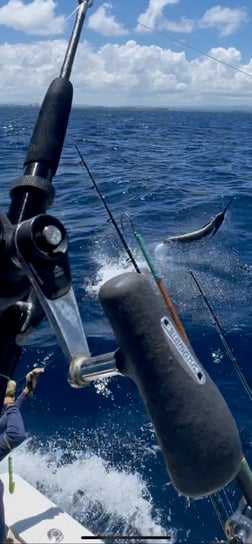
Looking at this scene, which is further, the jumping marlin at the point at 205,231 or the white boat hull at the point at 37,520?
the jumping marlin at the point at 205,231

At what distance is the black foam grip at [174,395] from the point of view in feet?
4.90

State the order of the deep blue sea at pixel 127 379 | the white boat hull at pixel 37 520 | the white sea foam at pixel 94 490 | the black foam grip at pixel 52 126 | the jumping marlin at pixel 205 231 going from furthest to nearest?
the jumping marlin at pixel 205 231, the deep blue sea at pixel 127 379, the white sea foam at pixel 94 490, the white boat hull at pixel 37 520, the black foam grip at pixel 52 126

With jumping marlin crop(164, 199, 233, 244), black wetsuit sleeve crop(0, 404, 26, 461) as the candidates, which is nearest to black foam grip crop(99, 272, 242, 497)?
black wetsuit sleeve crop(0, 404, 26, 461)

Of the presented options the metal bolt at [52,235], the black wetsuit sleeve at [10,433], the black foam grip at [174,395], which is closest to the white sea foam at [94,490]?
the black wetsuit sleeve at [10,433]

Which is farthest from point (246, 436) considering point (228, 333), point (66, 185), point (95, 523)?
point (66, 185)

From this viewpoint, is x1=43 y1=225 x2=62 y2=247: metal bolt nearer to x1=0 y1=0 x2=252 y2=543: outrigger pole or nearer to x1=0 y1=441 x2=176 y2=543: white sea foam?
x1=0 y1=0 x2=252 y2=543: outrigger pole

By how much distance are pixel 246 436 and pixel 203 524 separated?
161cm

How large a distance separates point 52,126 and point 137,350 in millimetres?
1618

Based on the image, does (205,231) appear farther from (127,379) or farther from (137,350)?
(137,350)

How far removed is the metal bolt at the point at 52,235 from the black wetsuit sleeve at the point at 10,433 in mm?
3670

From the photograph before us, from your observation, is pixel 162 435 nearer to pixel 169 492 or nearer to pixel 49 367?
pixel 169 492

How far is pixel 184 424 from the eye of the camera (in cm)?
150

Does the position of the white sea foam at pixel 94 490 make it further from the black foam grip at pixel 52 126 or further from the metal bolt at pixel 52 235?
the metal bolt at pixel 52 235

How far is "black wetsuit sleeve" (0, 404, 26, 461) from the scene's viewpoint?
4930mm
